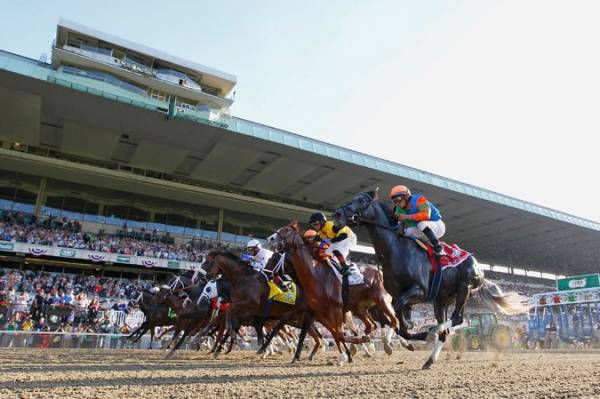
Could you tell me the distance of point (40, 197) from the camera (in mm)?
31109

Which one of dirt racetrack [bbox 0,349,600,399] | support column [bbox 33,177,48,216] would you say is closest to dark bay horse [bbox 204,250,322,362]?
dirt racetrack [bbox 0,349,600,399]

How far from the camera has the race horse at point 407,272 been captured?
249 inches

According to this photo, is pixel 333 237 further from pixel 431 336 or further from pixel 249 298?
pixel 431 336

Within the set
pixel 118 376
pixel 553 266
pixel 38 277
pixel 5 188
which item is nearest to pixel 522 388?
pixel 118 376

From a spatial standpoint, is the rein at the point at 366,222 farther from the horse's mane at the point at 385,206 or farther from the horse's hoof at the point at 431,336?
the horse's hoof at the point at 431,336

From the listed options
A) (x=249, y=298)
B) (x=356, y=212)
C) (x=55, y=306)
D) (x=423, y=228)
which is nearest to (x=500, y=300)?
(x=423, y=228)

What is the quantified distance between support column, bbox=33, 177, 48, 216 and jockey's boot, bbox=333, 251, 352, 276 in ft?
96.4

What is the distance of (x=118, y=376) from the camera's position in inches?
215

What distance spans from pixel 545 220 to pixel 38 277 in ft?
127

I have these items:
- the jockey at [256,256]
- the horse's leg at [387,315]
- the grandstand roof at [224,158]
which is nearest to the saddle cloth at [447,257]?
the horse's leg at [387,315]

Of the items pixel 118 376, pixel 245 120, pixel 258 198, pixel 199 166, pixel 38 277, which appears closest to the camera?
pixel 118 376

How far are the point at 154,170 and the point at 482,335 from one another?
24509 mm

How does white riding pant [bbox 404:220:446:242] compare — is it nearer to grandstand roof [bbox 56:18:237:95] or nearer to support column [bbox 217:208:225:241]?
support column [bbox 217:208:225:241]

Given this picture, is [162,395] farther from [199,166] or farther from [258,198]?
[258,198]
